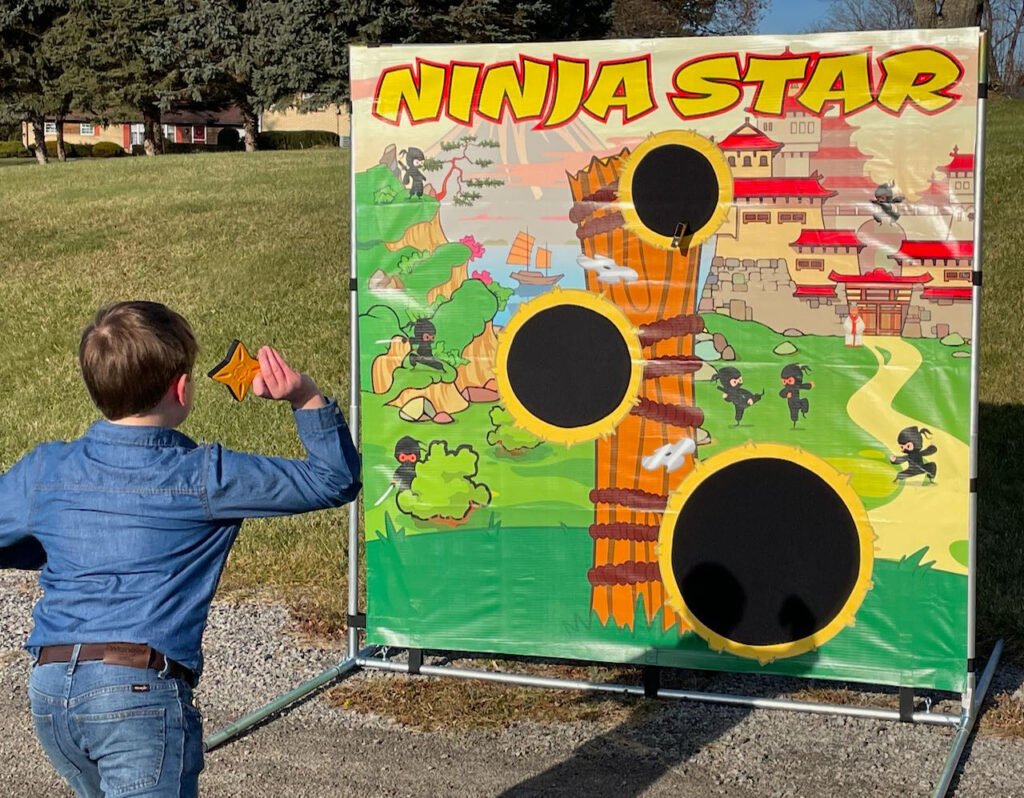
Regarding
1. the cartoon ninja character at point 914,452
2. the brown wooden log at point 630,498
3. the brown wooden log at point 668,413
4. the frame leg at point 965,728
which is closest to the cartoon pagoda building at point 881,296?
the cartoon ninja character at point 914,452

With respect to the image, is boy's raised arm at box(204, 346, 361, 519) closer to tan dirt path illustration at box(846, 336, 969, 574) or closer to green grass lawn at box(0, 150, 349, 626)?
tan dirt path illustration at box(846, 336, 969, 574)

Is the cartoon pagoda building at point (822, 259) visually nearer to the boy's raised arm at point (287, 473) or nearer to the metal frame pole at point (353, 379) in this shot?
the metal frame pole at point (353, 379)

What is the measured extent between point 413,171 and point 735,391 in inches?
58.2

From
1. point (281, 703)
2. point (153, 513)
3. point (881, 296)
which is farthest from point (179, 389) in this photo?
point (881, 296)

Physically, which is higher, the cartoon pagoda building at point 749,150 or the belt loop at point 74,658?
the cartoon pagoda building at point 749,150

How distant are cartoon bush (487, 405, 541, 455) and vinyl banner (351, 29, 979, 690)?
14 millimetres

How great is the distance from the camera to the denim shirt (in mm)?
2512

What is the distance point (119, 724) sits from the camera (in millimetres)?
2441

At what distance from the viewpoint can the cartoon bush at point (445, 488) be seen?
4.87 m

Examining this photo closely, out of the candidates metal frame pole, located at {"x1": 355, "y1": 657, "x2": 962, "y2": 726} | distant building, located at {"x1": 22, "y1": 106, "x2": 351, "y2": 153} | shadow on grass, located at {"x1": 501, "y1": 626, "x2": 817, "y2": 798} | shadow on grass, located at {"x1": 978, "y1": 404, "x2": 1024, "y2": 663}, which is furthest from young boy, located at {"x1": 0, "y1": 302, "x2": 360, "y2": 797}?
distant building, located at {"x1": 22, "y1": 106, "x2": 351, "y2": 153}

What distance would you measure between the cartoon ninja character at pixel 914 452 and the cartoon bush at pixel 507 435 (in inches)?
51.5

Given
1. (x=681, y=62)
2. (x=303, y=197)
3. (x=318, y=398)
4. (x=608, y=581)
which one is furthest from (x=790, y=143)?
(x=303, y=197)

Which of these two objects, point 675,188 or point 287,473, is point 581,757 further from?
point 287,473

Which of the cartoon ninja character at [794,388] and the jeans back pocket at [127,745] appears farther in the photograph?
the cartoon ninja character at [794,388]
